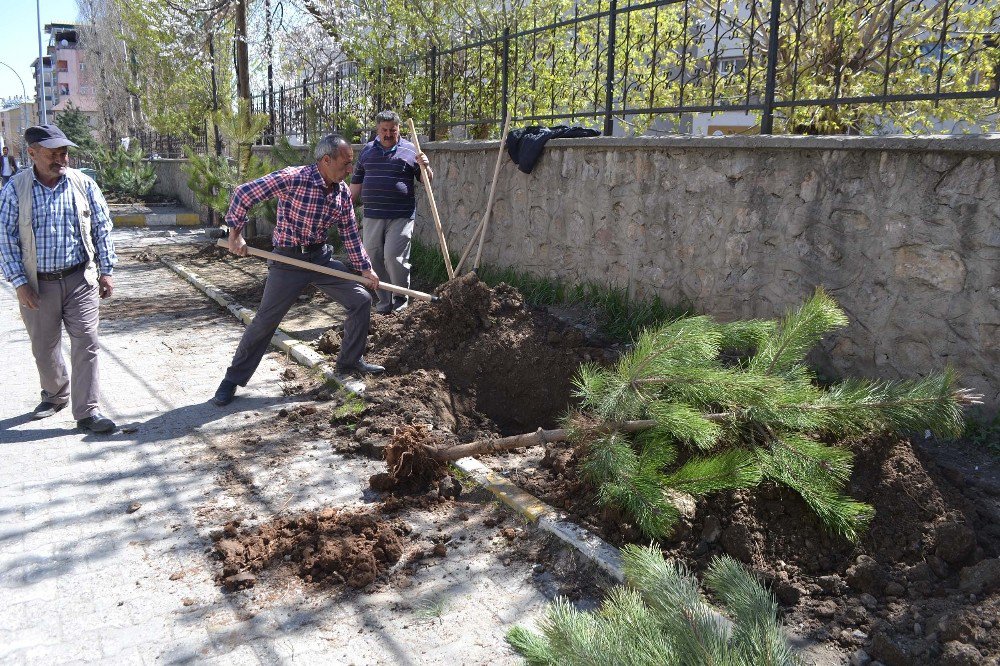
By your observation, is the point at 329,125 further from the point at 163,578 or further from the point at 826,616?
the point at 826,616

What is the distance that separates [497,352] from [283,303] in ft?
5.50

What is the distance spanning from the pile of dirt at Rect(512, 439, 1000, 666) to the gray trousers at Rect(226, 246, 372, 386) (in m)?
3.04

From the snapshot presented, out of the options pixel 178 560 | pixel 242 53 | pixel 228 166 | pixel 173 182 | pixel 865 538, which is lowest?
pixel 178 560

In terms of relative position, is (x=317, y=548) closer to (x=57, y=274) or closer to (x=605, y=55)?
(x=57, y=274)

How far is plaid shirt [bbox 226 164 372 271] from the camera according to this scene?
5938 mm

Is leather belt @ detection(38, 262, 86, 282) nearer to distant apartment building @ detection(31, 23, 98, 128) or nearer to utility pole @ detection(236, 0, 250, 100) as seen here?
utility pole @ detection(236, 0, 250, 100)

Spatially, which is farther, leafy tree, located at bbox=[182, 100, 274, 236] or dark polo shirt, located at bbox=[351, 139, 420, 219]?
leafy tree, located at bbox=[182, 100, 274, 236]

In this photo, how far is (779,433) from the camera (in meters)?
3.66

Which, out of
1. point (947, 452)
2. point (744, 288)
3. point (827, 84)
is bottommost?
point (947, 452)

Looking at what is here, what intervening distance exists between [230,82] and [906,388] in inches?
839

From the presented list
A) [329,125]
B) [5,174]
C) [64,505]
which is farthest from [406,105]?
[5,174]

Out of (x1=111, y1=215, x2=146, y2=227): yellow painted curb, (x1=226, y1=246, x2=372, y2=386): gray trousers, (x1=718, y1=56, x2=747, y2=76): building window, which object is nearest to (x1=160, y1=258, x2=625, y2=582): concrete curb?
(x1=226, y1=246, x2=372, y2=386): gray trousers

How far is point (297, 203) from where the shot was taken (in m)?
6.11

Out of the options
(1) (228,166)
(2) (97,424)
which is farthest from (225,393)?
(1) (228,166)
